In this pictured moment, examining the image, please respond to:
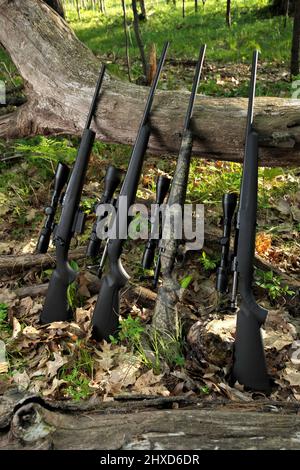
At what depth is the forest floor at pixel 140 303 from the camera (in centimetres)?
357

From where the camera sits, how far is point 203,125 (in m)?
4.44

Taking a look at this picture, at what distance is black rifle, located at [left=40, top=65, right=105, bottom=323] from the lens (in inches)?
164

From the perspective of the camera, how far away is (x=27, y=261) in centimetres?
496

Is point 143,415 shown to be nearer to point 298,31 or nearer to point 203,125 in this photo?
point 203,125

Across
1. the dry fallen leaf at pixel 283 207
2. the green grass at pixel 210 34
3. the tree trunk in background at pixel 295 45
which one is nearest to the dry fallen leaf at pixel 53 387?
the dry fallen leaf at pixel 283 207

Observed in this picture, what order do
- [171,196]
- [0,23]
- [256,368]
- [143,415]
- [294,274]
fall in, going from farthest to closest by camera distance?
[0,23], [294,274], [171,196], [256,368], [143,415]

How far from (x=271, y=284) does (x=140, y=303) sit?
124 centimetres

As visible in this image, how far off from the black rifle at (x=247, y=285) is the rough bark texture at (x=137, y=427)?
0.95 m

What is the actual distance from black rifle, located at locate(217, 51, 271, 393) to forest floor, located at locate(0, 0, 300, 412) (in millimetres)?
164

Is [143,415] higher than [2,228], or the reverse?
[2,228]

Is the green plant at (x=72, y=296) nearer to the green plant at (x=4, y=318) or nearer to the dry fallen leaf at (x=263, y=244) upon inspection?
the green plant at (x=4, y=318)
